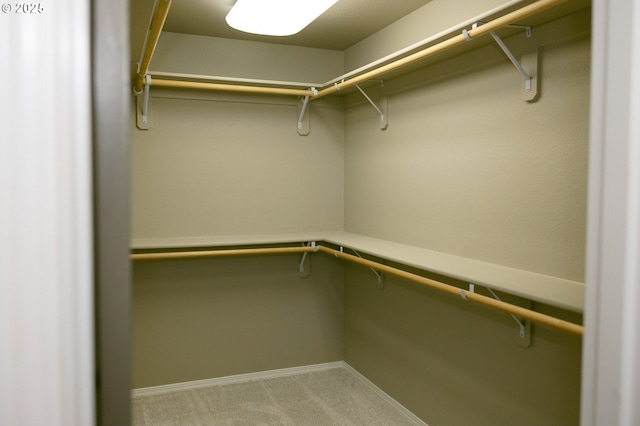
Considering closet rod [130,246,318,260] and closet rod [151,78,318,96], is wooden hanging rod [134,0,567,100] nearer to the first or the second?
closet rod [151,78,318,96]

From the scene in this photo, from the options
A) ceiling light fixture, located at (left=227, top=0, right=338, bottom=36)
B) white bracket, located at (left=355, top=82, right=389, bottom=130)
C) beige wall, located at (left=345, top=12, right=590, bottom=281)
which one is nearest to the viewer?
beige wall, located at (left=345, top=12, right=590, bottom=281)

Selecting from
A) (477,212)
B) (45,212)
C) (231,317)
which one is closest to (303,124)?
(231,317)

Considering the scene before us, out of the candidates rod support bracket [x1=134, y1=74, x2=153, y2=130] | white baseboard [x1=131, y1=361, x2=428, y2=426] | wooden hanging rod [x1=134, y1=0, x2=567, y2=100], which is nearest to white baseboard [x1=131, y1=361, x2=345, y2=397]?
white baseboard [x1=131, y1=361, x2=428, y2=426]

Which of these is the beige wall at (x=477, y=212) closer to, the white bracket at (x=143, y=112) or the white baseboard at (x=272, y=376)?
the white baseboard at (x=272, y=376)

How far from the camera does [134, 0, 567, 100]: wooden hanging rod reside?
5.27ft

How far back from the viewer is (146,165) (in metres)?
3.07

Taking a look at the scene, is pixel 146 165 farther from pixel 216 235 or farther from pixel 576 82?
pixel 576 82

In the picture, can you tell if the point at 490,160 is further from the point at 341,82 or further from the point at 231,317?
the point at 231,317

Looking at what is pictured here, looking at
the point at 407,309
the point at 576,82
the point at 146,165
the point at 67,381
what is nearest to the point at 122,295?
the point at 67,381

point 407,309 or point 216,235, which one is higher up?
point 216,235

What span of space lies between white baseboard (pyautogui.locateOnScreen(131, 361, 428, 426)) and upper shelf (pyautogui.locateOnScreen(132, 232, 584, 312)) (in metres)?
0.94

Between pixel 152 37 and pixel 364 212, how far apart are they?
1.80 m

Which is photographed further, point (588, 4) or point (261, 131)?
point (261, 131)

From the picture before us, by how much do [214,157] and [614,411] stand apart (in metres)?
2.76
